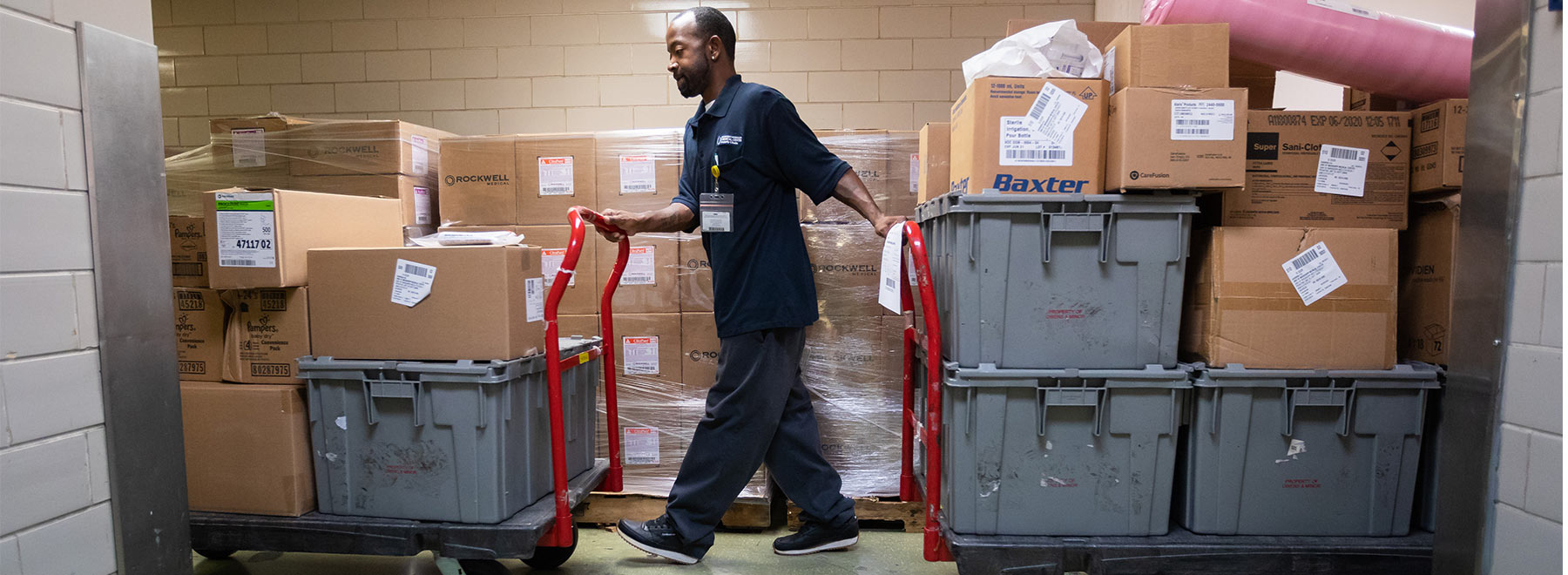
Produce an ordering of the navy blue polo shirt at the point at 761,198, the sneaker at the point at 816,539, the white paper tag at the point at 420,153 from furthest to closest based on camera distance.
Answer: the white paper tag at the point at 420,153 < the sneaker at the point at 816,539 < the navy blue polo shirt at the point at 761,198

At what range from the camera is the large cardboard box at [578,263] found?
9.30 feet

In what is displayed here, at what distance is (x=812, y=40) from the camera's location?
3.96 meters

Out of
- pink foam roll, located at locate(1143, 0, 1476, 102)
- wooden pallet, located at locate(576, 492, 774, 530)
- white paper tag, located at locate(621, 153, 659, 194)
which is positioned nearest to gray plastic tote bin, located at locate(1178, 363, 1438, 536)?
pink foam roll, located at locate(1143, 0, 1476, 102)

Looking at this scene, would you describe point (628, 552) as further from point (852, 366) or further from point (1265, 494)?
point (1265, 494)

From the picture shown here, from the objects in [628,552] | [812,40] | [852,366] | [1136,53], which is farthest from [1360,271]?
[812,40]

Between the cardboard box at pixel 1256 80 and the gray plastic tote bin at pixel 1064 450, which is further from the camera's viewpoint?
the cardboard box at pixel 1256 80

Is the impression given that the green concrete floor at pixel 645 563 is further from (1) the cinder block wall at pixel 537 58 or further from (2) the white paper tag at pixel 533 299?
(1) the cinder block wall at pixel 537 58

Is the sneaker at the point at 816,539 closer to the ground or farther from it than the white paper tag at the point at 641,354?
closer to the ground

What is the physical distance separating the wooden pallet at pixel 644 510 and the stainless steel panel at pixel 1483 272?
6.43ft

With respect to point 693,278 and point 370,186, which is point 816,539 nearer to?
point 693,278

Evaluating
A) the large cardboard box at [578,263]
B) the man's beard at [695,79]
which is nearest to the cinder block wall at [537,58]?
the large cardboard box at [578,263]

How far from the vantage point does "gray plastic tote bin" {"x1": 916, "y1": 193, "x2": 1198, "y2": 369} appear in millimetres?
1822

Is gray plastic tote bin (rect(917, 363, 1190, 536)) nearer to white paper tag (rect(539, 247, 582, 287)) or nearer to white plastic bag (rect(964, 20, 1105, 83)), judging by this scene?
white plastic bag (rect(964, 20, 1105, 83))

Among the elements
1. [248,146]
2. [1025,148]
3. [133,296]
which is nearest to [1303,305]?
[1025,148]
